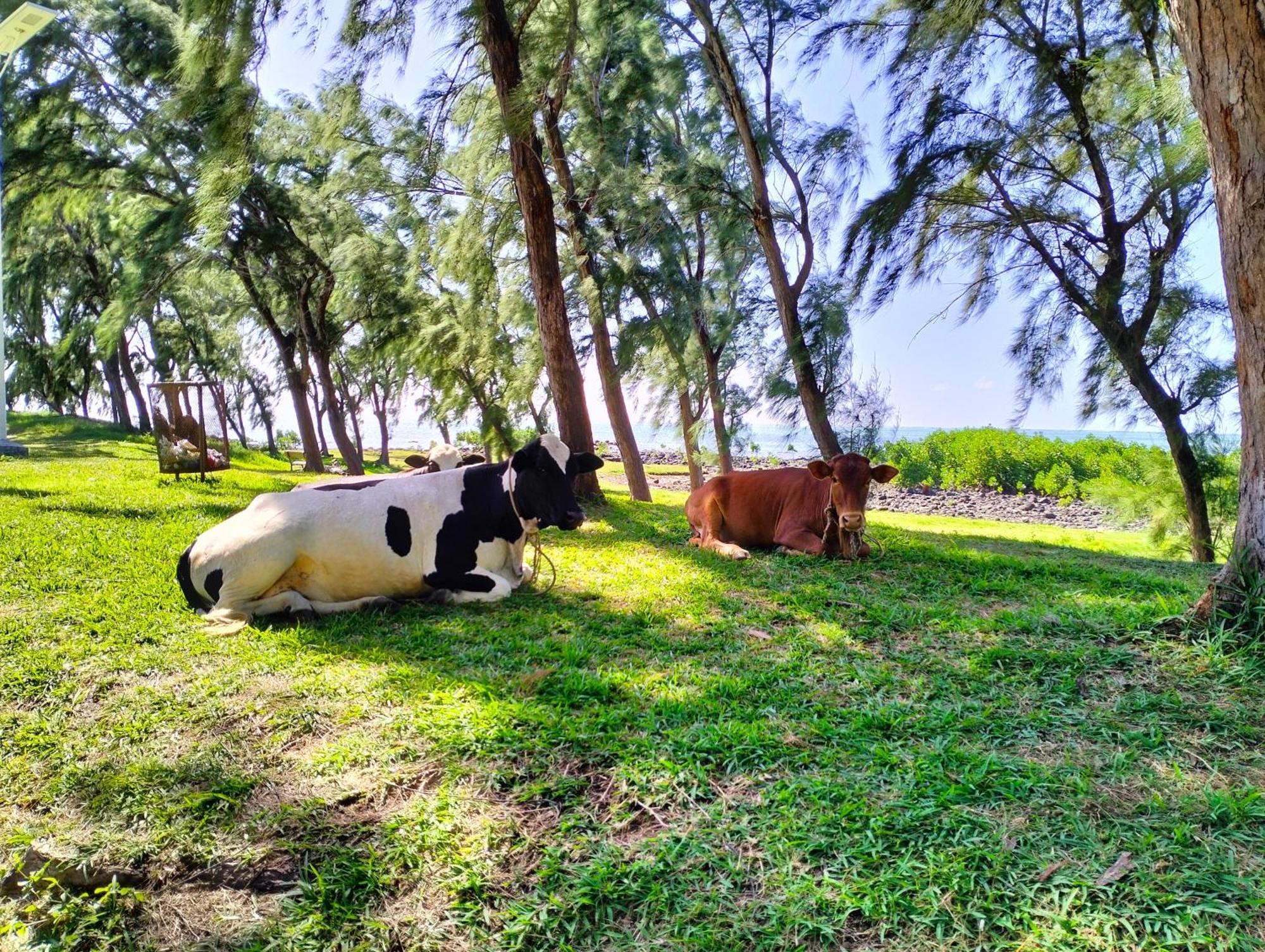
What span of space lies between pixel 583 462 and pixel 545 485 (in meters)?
0.43

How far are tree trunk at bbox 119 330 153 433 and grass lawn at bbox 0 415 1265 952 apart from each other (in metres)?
23.9

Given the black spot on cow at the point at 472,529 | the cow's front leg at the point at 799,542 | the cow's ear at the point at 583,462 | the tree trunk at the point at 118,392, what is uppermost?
the tree trunk at the point at 118,392

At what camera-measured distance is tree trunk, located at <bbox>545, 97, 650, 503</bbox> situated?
1180cm

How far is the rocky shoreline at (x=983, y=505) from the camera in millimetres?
22234

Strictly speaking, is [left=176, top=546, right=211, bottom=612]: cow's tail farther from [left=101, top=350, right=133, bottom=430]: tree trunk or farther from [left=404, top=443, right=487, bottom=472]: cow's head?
[left=101, top=350, right=133, bottom=430]: tree trunk

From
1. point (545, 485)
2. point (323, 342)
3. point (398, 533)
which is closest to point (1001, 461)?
point (323, 342)

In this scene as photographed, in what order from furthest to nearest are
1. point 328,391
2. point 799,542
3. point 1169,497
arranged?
point 328,391, point 1169,497, point 799,542

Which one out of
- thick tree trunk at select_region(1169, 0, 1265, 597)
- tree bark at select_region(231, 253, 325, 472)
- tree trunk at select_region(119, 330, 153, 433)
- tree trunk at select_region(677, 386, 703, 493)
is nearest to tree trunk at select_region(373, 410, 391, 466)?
tree trunk at select_region(119, 330, 153, 433)

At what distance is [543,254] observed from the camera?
925cm

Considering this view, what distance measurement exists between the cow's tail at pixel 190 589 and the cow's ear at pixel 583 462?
250 centimetres

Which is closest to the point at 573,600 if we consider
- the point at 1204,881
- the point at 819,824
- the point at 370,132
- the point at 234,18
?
the point at 819,824

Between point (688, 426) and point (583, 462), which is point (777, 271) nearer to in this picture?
point (583, 462)

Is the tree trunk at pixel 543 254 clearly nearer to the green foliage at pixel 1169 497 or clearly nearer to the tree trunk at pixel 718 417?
the tree trunk at pixel 718 417

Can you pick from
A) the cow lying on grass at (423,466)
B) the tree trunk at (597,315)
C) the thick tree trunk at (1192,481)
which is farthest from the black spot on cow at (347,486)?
the thick tree trunk at (1192,481)
